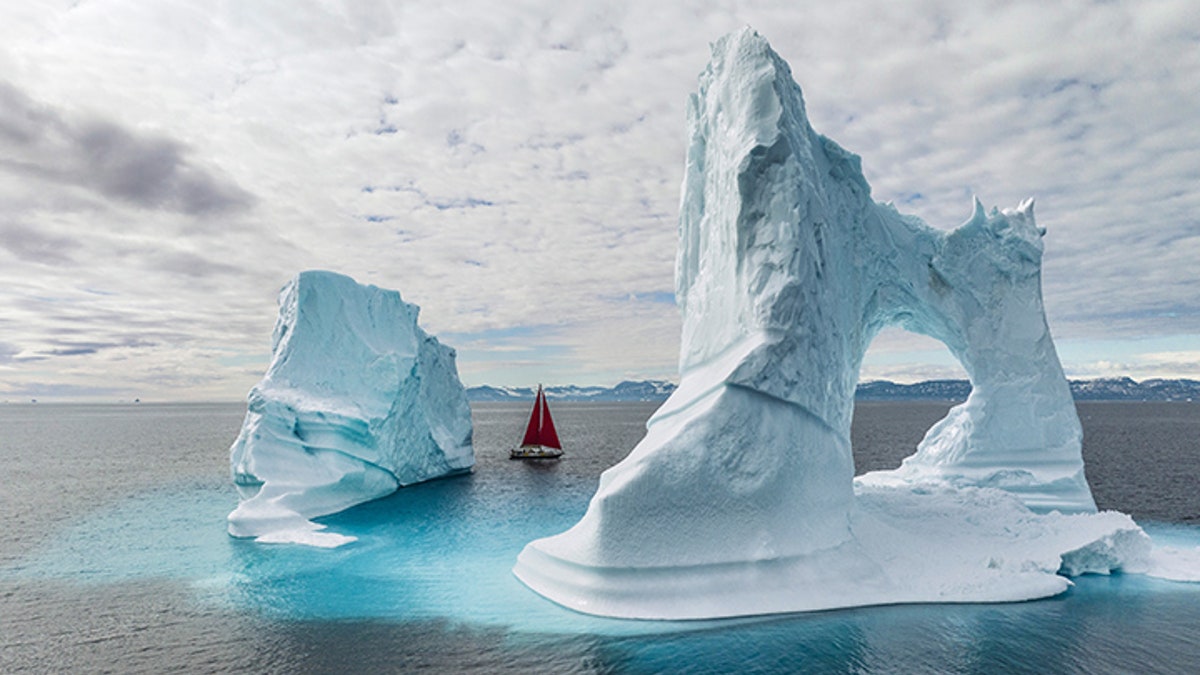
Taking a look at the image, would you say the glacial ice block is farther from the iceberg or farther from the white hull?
the iceberg

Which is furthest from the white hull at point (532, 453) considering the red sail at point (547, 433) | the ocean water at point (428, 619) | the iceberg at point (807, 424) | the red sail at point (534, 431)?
the iceberg at point (807, 424)

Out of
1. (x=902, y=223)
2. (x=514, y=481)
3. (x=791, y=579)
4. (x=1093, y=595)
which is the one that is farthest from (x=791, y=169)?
(x=514, y=481)

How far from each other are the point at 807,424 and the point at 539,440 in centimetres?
3570

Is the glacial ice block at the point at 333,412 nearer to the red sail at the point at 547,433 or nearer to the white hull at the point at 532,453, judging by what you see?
the white hull at the point at 532,453

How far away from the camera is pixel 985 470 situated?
21.6m

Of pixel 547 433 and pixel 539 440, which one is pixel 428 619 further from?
pixel 547 433

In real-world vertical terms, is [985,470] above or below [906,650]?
above

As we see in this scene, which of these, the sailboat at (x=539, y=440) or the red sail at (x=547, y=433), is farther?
the red sail at (x=547, y=433)

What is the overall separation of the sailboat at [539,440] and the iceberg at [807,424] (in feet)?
98.1

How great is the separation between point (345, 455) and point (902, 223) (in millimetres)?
23615

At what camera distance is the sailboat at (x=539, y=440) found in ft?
A: 160

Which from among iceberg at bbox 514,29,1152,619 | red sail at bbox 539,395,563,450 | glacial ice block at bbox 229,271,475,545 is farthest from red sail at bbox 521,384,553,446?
iceberg at bbox 514,29,1152,619


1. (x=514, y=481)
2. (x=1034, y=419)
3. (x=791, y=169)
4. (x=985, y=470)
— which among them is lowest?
(x=514, y=481)

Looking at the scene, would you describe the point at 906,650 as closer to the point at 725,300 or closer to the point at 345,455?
the point at 725,300
